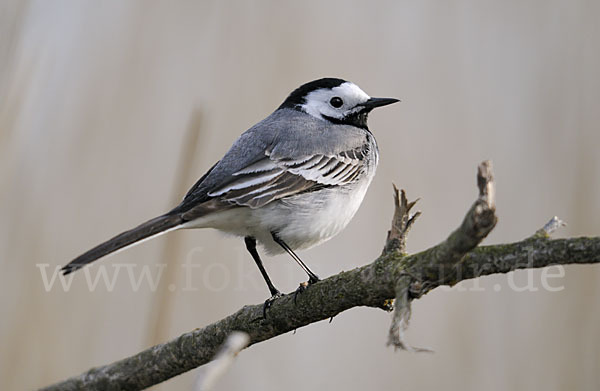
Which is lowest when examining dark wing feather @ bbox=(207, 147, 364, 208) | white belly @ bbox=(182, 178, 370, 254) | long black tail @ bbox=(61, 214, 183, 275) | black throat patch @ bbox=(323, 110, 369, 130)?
long black tail @ bbox=(61, 214, 183, 275)

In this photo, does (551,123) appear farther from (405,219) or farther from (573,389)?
(405,219)

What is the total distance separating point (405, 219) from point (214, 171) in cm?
121

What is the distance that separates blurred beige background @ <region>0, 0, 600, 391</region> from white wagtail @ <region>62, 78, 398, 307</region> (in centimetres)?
53

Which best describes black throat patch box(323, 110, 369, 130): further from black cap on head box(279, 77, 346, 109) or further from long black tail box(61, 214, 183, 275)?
long black tail box(61, 214, 183, 275)

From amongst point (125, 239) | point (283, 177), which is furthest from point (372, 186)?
point (125, 239)

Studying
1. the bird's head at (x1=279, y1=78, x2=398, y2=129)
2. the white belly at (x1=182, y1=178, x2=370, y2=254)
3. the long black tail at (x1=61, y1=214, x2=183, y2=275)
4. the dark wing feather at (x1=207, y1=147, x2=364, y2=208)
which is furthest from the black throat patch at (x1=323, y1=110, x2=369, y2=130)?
the long black tail at (x1=61, y1=214, x2=183, y2=275)

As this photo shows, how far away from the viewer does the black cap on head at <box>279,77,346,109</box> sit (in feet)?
11.3

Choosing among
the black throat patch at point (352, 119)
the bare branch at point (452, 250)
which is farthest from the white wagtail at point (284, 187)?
the bare branch at point (452, 250)

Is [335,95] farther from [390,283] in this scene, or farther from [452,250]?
[452,250]

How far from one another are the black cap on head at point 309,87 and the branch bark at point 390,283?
1529mm

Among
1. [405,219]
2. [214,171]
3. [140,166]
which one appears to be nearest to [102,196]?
[140,166]

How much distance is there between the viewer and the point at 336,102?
3490mm

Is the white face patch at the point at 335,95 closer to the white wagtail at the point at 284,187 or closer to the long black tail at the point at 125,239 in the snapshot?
the white wagtail at the point at 284,187

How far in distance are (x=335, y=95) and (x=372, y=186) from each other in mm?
803
